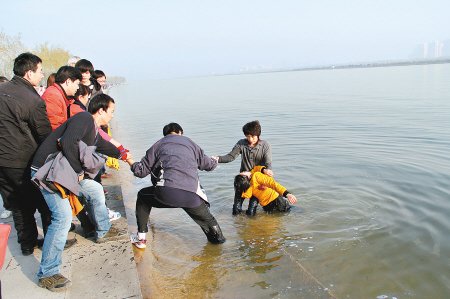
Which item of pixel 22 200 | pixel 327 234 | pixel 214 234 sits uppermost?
pixel 22 200

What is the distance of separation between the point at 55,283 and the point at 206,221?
1.83 meters

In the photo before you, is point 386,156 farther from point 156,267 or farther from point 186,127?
point 186,127

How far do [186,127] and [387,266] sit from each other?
535 inches

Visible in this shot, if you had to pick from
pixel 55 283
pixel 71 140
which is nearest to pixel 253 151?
pixel 71 140

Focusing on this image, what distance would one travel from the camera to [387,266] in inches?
180

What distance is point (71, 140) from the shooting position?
339cm

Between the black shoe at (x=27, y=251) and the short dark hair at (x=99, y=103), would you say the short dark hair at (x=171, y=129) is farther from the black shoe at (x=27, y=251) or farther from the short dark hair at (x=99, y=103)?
the black shoe at (x=27, y=251)

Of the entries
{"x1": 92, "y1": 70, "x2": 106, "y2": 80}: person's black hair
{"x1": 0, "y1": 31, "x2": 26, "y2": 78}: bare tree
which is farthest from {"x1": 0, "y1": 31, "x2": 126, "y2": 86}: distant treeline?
{"x1": 92, "y1": 70, "x2": 106, "y2": 80}: person's black hair

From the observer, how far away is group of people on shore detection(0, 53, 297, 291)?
3.43 meters

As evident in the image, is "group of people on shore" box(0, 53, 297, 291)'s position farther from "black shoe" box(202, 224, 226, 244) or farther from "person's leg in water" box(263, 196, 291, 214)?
"person's leg in water" box(263, 196, 291, 214)

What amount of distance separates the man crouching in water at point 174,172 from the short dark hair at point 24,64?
145cm

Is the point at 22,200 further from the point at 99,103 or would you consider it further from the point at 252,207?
the point at 252,207

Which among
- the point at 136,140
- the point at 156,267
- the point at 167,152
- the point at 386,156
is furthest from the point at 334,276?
the point at 136,140

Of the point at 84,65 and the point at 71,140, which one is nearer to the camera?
the point at 71,140
